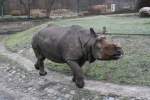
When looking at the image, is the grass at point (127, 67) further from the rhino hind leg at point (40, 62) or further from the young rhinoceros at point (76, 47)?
the young rhinoceros at point (76, 47)

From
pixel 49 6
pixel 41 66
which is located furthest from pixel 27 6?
pixel 41 66

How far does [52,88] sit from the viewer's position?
1059 centimetres

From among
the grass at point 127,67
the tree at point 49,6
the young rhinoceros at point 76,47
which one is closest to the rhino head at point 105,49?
the young rhinoceros at point 76,47

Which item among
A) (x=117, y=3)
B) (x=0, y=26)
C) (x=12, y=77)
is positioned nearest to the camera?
(x=12, y=77)

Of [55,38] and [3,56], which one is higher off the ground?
[55,38]

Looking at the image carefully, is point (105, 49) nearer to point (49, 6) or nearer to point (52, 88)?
point (52, 88)

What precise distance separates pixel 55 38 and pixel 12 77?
266 cm

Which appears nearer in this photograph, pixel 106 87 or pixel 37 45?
pixel 106 87

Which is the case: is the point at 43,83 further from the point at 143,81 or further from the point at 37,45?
the point at 143,81

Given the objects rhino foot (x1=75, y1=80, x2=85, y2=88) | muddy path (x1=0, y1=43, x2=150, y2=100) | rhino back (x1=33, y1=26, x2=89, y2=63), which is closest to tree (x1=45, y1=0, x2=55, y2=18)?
muddy path (x1=0, y1=43, x2=150, y2=100)

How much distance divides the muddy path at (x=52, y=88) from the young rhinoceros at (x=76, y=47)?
326mm

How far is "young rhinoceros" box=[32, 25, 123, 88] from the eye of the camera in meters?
9.27

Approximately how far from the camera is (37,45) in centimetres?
1125

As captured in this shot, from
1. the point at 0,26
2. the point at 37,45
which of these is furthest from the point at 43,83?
the point at 0,26
